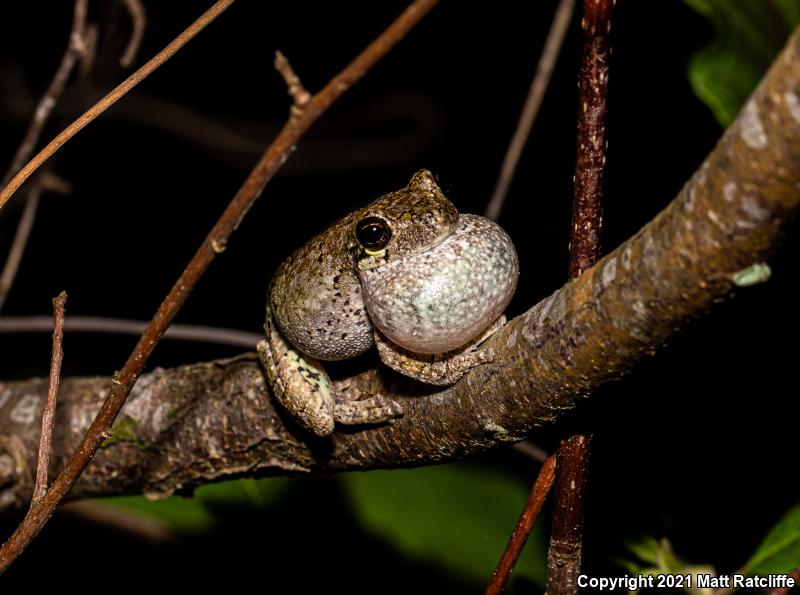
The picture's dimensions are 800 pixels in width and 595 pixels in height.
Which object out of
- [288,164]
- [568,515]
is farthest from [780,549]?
[288,164]

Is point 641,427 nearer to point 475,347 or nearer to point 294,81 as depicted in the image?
point 475,347

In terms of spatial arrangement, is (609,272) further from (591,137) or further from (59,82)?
(59,82)

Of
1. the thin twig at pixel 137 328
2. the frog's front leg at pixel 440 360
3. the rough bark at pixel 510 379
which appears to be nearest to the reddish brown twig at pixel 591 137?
the rough bark at pixel 510 379

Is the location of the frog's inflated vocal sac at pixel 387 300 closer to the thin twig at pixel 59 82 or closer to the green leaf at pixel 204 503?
the green leaf at pixel 204 503

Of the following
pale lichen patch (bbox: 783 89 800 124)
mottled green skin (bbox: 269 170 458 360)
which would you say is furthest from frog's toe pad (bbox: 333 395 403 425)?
pale lichen patch (bbox: 783 89 800 124)

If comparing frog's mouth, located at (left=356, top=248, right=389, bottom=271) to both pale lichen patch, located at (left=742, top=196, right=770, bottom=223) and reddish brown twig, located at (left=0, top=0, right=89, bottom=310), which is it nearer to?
pale lichen patch, located at (left=742, top=196, right=770, bottom=223)
